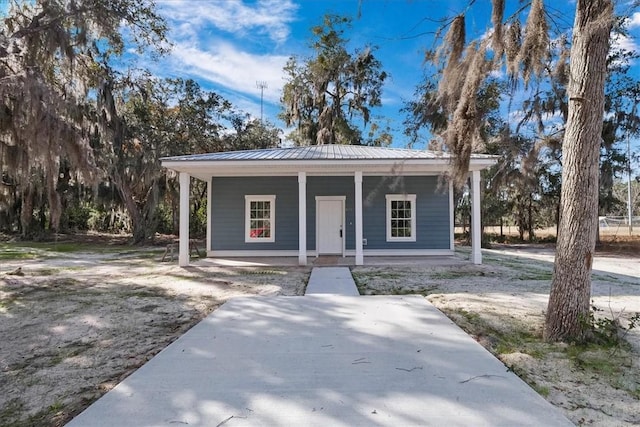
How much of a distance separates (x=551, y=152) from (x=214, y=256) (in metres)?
13.7

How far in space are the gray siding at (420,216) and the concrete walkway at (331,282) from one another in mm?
2737

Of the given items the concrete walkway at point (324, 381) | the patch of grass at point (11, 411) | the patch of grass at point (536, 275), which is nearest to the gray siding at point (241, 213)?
the patch of grass at point (536, 275)

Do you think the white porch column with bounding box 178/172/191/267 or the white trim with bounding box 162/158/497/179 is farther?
the white porch column with bounding box 178/172/191/267

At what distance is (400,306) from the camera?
511 centimetres

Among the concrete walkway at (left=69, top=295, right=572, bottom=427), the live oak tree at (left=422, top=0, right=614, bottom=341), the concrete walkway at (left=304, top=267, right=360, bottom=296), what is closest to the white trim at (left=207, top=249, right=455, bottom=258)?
the concrete walkway at (left=304, top=267, right=360, bottom=296)

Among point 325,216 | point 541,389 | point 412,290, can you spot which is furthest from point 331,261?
point 541,389

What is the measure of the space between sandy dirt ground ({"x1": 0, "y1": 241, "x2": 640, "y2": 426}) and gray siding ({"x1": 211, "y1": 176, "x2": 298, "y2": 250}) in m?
1.90

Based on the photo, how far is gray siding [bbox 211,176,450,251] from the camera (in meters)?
11.2

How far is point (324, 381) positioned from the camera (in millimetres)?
2855

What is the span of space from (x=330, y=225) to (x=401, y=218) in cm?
220

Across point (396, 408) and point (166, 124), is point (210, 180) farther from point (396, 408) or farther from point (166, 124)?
point (396, 408)

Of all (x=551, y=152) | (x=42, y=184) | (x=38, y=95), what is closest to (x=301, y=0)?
(x=38, y=95)

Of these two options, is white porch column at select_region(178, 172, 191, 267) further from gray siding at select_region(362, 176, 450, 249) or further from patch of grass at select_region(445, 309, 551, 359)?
patch of grass at select_region(445, 309, 551, 359)

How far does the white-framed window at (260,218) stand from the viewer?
446 inches
